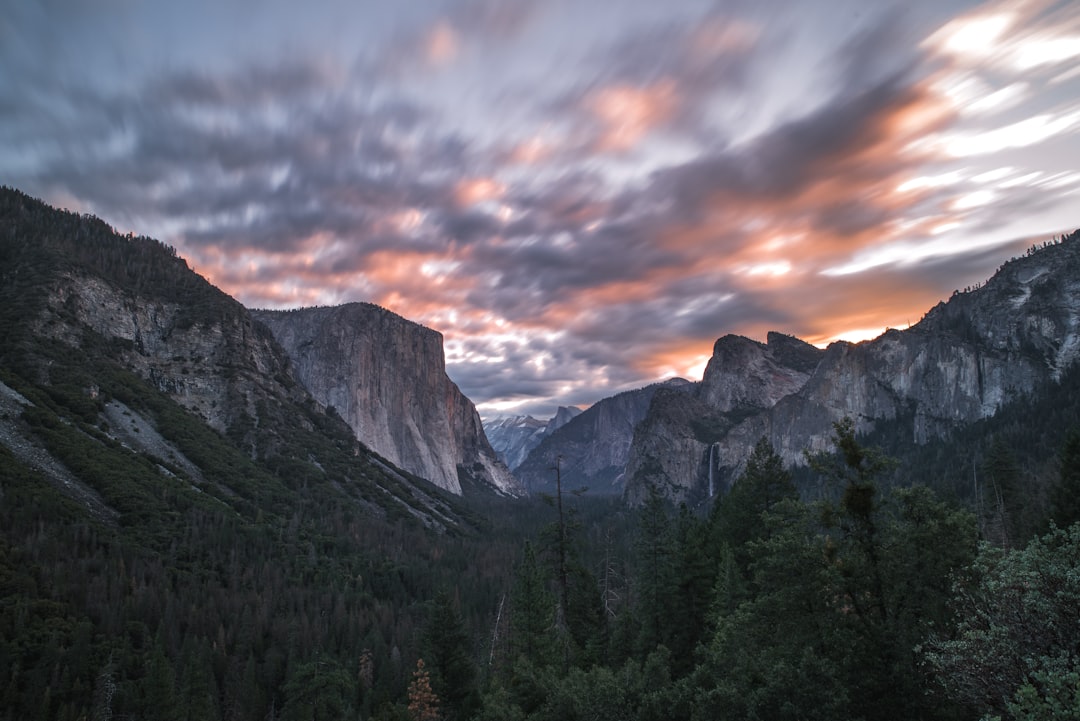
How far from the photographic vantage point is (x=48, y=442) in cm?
10912

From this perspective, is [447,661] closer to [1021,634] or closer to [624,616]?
[624,616]

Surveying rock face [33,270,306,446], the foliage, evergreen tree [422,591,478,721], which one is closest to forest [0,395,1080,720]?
the foliage

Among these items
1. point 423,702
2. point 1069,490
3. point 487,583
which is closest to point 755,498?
point 1069,490

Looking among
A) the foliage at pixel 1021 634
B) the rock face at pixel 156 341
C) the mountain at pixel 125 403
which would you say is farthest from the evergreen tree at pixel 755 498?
the rock face at pixel 156 341

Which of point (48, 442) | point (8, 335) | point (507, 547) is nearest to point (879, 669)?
point (48, 442)

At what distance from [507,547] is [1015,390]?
16088cm

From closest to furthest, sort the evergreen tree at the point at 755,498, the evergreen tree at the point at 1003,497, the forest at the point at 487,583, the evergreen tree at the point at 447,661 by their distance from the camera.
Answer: the forest at the point at 487,583
the evergreen tree at the point at 755,498
the evergreen tree at the point at 447,661
the evergreen tree at the point at 1003,497

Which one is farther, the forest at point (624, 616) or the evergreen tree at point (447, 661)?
the evergreen tree at point (447, 661)

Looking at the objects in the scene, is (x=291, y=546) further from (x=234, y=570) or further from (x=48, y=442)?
(x=48, y=442)

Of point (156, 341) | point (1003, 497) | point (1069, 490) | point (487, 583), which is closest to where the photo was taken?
point (1069, 490)

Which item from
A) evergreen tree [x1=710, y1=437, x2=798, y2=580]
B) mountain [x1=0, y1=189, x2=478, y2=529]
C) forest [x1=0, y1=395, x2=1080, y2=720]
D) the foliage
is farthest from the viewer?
mountain [x1=0, y1=189, x2=478, y2=529]

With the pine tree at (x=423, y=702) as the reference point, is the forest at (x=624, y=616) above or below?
above

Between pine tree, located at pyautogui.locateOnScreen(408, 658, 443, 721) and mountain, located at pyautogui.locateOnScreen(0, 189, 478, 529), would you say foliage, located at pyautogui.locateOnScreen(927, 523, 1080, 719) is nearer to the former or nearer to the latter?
pine tree, located at pyautogui.locateOnScreen(408, 658, 443, 721)

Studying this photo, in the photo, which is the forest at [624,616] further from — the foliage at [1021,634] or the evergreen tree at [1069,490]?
the evergreen tree at [1069,490]
